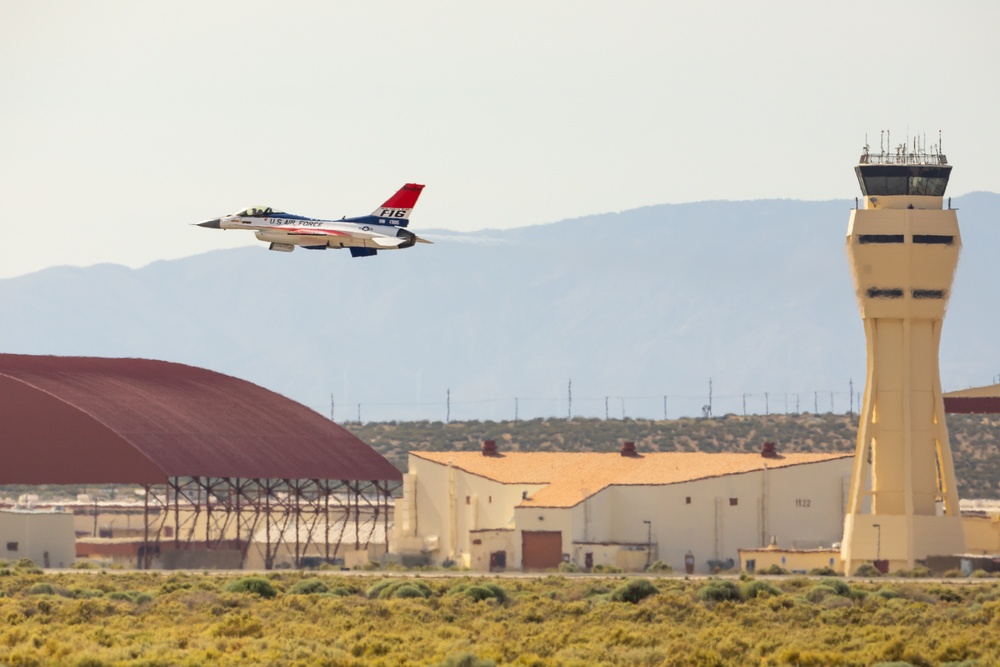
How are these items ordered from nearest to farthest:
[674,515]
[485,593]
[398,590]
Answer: [485,593] < [398,590] < [674,515]

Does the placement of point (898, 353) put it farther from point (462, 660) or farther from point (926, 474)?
point (462, 660)

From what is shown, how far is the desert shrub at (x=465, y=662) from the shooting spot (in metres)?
49.5

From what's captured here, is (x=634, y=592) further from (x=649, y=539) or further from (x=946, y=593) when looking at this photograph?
(x=649, y=539)

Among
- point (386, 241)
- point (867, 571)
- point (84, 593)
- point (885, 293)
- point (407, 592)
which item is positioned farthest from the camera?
point (885, 293)

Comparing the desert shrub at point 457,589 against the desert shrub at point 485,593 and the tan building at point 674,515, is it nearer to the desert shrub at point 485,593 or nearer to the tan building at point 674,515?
the desert shrub at point 485,593

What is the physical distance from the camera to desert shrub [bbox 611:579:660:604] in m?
70.6

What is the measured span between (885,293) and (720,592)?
76.5ft

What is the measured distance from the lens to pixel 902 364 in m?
89.9

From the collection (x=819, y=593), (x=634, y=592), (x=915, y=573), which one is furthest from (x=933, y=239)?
(x=634, y=592)

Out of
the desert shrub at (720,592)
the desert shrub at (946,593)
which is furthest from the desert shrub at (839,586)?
the desert shrub at (720,592)

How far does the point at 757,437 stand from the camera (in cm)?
16825

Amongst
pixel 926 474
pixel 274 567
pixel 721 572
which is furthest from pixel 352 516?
pixel 926 474

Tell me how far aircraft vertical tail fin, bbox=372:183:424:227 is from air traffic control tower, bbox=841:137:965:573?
63.5 ft

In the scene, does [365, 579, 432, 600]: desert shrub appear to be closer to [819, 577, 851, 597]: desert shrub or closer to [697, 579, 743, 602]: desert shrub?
[697, 579, 743, 602]: desert shrub
